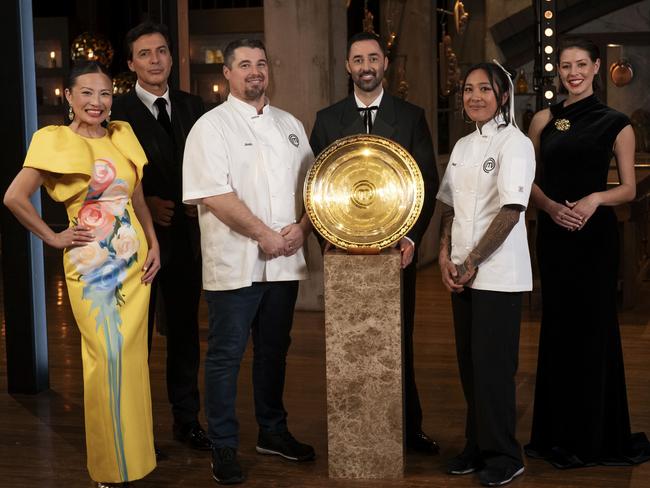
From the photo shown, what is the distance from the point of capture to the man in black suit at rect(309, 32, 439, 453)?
3.97 meters

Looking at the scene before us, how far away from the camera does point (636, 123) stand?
1299 centimetres

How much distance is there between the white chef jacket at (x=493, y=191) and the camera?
369cm

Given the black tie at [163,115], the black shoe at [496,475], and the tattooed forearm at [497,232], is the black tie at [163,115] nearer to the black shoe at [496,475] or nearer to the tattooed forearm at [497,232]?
the tattooed forearm at [497,232]

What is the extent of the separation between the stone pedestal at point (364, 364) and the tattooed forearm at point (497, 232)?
29 cm

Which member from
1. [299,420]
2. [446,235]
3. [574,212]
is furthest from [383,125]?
[299,420]

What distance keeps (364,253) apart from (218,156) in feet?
2.04

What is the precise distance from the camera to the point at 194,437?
4.38m

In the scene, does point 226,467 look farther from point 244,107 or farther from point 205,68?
point 205,68

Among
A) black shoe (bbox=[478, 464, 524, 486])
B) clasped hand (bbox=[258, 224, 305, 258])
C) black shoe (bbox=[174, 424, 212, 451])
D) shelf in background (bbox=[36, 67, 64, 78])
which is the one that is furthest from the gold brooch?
shelf in background (bbox=[36, 67, 64, 78])

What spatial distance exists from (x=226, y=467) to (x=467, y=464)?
891 mm

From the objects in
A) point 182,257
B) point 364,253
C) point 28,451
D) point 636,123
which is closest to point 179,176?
point 182,257

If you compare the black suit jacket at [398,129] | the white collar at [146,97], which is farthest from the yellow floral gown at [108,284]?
the black suit jacket at [398,129]

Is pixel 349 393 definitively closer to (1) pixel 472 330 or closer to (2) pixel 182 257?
(1) pixel 472 330

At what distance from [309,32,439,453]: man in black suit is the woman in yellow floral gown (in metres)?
0.79
